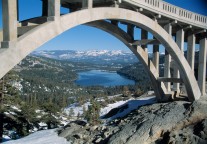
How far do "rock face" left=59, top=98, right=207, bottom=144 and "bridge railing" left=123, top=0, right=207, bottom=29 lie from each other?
554 centimetres

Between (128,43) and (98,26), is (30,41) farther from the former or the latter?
(128,43)

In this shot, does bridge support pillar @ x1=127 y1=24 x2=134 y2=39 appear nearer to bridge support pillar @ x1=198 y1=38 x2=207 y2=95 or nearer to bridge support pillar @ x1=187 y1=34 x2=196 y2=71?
bridge support pillar @ x1=187 y1=34 x2=196 y2=71

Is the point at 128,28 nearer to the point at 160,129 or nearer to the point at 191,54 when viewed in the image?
the point at 191,54

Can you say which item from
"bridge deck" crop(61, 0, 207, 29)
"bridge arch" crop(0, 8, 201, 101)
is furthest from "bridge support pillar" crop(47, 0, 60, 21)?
"bridge deck" crop(61, 0, 207, 29)

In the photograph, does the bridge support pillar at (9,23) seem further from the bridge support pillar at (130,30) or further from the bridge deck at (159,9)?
the bridge support pillar at (130,30)

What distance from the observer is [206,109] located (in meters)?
15.3

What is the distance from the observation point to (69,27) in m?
10.2

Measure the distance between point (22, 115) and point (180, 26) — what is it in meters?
15.9

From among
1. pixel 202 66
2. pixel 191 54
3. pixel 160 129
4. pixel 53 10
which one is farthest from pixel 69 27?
pixel 202 66

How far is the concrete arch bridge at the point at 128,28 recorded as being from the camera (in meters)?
8.21

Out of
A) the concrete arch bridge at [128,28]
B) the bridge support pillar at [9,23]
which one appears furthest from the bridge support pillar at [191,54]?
the bridge support pillar at [9,23]

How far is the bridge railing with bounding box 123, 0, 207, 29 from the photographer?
49.8 feet

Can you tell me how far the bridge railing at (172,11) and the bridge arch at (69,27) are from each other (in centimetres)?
75

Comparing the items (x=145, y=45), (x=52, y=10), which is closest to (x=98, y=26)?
(x=145, y=45)
